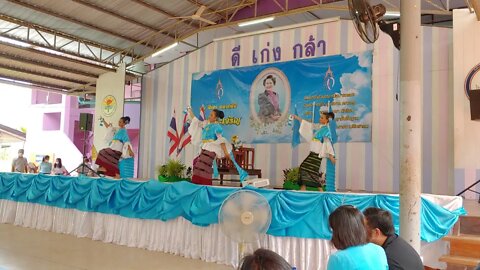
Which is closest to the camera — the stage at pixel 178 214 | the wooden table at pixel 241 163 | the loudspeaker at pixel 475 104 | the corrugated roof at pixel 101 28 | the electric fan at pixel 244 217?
the electric fan at pixel 244 217

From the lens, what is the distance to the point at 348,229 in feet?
5.90

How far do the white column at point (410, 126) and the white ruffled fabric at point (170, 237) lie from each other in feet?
4.58

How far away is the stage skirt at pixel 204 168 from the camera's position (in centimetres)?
620

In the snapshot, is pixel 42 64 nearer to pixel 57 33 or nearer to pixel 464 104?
pixel 57 33

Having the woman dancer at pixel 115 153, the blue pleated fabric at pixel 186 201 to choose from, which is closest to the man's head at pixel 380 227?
the blue pleated fabric at pixel 186 201

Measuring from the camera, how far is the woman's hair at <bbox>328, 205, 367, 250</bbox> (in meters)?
1.80

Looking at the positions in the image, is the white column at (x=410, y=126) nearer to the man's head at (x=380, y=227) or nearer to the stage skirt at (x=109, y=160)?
the man's head at (x=380, y=227)

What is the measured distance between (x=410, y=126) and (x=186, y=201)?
300cm

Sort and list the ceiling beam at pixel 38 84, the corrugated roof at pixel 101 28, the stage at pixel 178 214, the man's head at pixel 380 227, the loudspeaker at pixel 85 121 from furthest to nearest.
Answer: the ceiling beam at pixel 38 84 → the loudspeaker at pixel 85 121 → the corrugated roof at pixel 101 28 → the stage at pixel 178 214 → the man's head at pixel 380 227

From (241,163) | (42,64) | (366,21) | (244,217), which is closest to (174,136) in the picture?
(241,163)

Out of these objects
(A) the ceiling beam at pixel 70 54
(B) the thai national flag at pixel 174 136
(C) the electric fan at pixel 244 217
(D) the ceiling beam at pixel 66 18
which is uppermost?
(D) the ceiling beam at pixel 66 18

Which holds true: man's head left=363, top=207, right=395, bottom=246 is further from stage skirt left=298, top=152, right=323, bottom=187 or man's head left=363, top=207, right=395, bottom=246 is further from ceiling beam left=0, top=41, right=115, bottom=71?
ceiling beam left=0, top=41, right=115, bottom=71

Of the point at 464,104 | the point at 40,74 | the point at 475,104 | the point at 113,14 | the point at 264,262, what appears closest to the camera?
the point at 264,262

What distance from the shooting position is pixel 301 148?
345 inches
